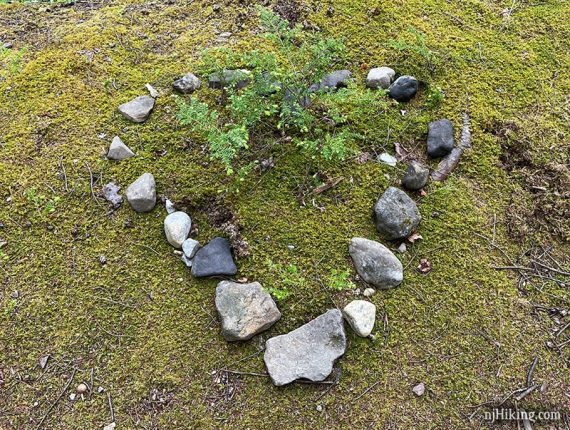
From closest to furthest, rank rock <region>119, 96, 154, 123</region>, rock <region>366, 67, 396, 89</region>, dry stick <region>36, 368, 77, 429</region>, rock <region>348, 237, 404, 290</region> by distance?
1. dry stick <region>36, 368, 77, 429</region>
2. rock <region>348, 237, 404, 290</region>
3. rock <region>119, 96, 154, 123</region>
4. rock <region>366, 67, 396, 89</region>

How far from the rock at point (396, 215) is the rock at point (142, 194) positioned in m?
1.60

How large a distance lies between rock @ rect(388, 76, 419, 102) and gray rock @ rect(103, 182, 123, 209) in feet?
7.64

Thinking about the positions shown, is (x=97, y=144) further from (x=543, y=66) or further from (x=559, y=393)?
(x=543, y=66)

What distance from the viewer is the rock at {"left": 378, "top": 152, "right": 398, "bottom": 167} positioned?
10.5ft

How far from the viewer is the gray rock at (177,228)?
287cm

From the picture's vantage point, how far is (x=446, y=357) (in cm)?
253

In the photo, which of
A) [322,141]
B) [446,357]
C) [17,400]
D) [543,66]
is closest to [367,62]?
[322,141]

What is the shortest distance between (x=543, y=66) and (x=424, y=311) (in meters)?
2.69

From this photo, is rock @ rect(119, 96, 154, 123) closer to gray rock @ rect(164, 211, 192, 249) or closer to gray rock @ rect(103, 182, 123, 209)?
gray rock @ rect(103, 182, 123, 209)

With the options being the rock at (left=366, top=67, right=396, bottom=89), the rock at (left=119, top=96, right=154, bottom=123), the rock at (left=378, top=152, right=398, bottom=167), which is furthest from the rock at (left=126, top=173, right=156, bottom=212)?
the rock at (left=366, top=67, right=396, bottom=89)

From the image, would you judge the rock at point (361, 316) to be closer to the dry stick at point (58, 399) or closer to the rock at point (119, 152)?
the dry stick at point (58, 399)

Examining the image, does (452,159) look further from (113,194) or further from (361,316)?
(113,194)

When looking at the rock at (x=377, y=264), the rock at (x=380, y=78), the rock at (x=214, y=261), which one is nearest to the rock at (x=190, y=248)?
the rock at (x=214, y=261)

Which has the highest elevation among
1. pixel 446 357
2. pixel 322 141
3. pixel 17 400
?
pixel 322 141
